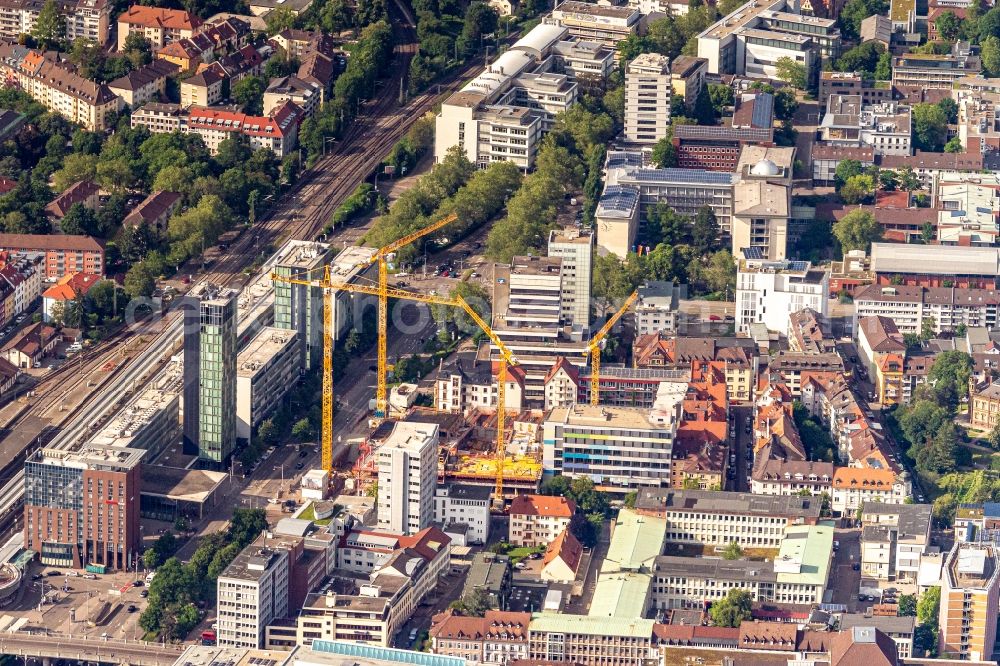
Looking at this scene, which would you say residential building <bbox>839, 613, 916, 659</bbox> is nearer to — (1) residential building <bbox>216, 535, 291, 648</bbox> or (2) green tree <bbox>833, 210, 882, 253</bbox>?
(1) residential building <bbox>216, 535, 291, 648</bbox>

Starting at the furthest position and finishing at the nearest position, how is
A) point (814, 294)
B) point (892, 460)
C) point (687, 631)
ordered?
point (814, 294) → point (892, 460) → point (687, 631)

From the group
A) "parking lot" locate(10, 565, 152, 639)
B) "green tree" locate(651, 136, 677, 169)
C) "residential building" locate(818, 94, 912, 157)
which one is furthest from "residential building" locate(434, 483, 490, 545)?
"residential building" locate(818, 94, 912, 157)

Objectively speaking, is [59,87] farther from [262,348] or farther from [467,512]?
[467,512]

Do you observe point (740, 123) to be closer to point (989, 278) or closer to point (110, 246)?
point (989, 278)

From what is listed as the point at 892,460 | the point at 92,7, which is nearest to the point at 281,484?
the point at 892,460

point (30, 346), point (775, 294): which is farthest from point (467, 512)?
point (30, 346)

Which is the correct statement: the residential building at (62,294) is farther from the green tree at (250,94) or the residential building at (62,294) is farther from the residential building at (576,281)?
the residential building at (576,281)

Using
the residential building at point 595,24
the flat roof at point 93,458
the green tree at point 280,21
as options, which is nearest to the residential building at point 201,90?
the green tree at point 280,21
